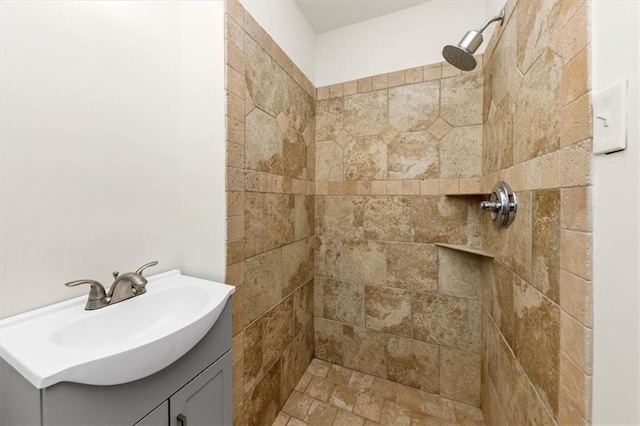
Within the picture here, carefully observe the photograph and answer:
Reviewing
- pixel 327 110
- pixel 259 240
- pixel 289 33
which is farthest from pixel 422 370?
pixel 289 33

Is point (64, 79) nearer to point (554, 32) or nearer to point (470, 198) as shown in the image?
point (554, 32)

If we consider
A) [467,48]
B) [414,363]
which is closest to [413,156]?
[467,48]

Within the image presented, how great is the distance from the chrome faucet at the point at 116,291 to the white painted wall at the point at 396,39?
163 centimetres

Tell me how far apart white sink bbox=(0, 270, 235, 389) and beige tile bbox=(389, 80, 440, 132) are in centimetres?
137

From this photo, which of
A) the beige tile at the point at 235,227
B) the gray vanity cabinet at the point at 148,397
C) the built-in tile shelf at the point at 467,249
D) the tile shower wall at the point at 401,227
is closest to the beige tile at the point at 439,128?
the tile shower wall at the point at 401,227

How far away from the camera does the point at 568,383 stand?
0.59 m

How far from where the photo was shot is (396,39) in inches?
61.1

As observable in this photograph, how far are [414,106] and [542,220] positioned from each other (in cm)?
103

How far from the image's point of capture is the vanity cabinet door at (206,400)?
26.8 inches

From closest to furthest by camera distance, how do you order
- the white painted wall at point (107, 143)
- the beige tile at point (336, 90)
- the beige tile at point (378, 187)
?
1. the white painted wall at point (107, 143)
2. the beige tile at point (378, 187)
3. the beige tile at point (336, 90)

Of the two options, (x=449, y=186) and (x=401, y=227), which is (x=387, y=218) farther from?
(x=449, y=186)

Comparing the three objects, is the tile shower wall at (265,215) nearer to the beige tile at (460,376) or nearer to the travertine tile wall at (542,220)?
the beige tile at (460,376)

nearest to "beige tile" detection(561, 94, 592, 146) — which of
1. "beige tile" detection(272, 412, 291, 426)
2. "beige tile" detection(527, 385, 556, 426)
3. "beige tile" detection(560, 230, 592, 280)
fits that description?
"beige tile" detection(560, 230, 592, 280)

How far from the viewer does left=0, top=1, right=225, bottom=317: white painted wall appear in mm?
648
